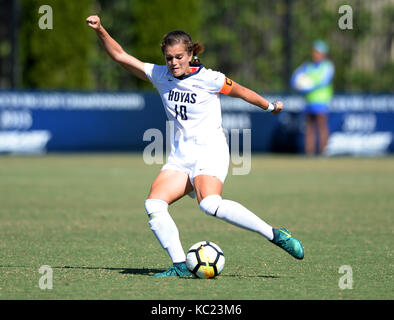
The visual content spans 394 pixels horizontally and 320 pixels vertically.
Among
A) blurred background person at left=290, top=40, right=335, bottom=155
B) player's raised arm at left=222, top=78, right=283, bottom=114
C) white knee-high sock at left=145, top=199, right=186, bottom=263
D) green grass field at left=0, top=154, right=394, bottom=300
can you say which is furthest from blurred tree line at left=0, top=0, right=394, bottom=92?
white knee-high sock at left=145, top=199, right=186, bottom=263

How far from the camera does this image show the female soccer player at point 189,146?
666 centimetres

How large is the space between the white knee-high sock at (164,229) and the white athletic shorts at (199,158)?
1.24 ft

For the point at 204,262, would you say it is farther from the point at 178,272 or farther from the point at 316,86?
the point at 316,86

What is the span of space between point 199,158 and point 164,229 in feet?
2.05

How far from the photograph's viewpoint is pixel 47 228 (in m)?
9.50

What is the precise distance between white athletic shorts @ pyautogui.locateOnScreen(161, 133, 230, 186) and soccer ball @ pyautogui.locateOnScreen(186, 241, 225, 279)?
1.82 ft

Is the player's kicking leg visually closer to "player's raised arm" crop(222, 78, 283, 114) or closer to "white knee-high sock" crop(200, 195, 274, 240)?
"white knee-high sock" crop(200, 195, 274, 240)

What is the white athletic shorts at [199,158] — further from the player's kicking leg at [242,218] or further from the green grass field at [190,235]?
the green grass field at [190,235]

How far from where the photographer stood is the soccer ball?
6559mm

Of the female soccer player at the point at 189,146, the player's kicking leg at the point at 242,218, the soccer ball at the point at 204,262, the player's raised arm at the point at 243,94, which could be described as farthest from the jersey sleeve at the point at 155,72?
the soccer ball at the point at 204,262

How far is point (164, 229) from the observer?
6.64 m

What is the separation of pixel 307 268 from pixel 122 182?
27.6 ft

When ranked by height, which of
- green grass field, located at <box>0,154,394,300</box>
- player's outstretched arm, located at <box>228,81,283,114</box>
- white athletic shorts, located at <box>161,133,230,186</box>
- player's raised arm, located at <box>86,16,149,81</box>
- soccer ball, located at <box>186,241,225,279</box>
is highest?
player's raised arm, located at <box>86,16,149,81</box>

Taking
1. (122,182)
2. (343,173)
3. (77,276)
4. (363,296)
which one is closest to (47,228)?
(77,276)
